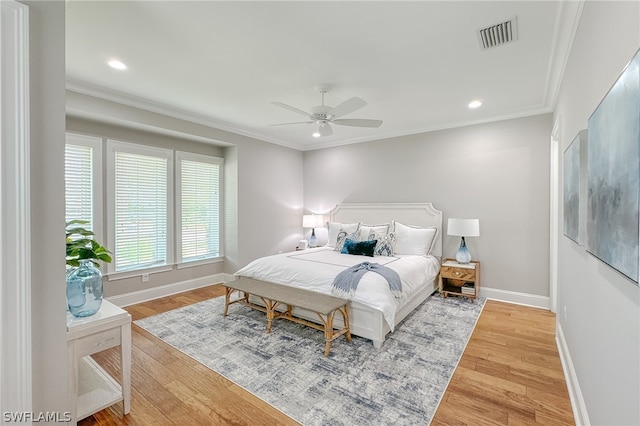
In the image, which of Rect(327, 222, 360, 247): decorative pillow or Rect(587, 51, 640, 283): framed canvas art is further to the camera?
Rect(327, 222, 360, 247): decorative pillow

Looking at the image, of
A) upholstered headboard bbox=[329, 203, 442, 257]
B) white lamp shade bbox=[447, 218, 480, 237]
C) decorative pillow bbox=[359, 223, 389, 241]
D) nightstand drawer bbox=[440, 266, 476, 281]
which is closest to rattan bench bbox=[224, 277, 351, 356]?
decorative pillow bbox=[359, 223, 389, 241]

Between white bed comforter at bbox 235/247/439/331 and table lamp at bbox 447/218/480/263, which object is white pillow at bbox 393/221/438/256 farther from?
table lamp at bbox 447/218/480/263

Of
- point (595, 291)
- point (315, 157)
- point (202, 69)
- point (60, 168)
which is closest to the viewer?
point (60, 168)

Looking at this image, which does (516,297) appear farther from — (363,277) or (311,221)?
(311,221)

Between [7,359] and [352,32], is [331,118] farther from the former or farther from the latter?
[7,359]

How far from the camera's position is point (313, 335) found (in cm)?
298

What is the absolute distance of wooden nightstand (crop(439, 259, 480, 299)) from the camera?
4.02 metres

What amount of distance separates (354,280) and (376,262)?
2.83ft

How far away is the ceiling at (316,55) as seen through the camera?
2012mm

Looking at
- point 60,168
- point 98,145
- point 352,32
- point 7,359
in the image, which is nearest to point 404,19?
point 352,32

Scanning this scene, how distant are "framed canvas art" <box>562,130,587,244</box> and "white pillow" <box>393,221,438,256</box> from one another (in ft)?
7.56

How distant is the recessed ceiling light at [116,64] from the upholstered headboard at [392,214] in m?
4.00

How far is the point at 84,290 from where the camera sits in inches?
67.3

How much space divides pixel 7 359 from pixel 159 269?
10.9 feet
